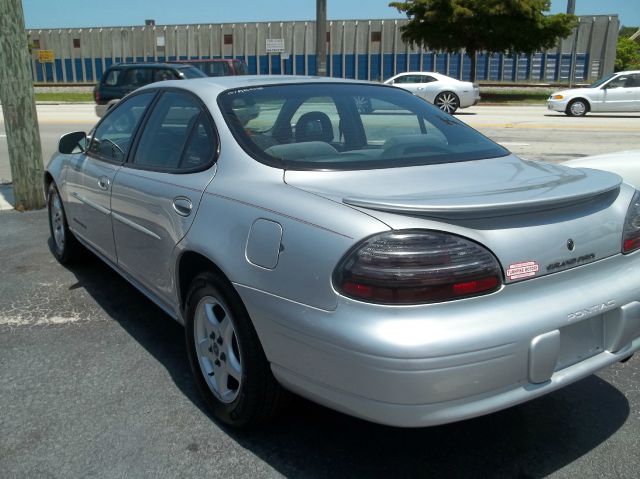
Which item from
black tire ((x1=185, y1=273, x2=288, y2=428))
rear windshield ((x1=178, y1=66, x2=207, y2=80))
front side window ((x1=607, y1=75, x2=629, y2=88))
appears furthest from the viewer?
front side window ((x1=607, y1=75, x2=629, y2=88))

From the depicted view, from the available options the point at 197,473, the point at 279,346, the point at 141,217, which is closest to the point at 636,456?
→ the point at 279,346

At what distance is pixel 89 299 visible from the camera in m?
4.60

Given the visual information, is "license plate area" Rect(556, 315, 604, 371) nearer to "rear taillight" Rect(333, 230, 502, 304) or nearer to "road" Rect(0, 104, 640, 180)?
"rear taillight" Rect(333, 230, 502, 304)

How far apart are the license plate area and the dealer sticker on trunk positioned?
0.79 feet

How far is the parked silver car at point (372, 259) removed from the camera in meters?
2.18

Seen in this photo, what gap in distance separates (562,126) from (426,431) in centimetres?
1569

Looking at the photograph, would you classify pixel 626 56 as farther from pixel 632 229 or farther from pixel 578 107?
pixel 632 229

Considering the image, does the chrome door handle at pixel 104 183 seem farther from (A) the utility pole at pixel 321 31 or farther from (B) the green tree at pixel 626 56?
(B) the green tree at pixel 626 56

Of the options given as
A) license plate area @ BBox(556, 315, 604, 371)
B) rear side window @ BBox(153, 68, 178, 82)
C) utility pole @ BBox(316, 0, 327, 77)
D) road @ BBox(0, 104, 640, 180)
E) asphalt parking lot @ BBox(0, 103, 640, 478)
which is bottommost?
road @ BBox(0, 104, 640, 180)

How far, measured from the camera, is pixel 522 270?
7.55ft

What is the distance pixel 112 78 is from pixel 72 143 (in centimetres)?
1263

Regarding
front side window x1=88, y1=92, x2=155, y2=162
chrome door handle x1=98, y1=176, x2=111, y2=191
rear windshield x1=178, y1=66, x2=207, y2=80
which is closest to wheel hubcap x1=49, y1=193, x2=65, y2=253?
front side window x1=88, y1=92, x2=155, y2=162

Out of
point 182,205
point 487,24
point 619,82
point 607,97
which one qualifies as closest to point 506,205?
point 182,205

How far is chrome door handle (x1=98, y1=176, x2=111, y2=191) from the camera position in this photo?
3.93 metres
